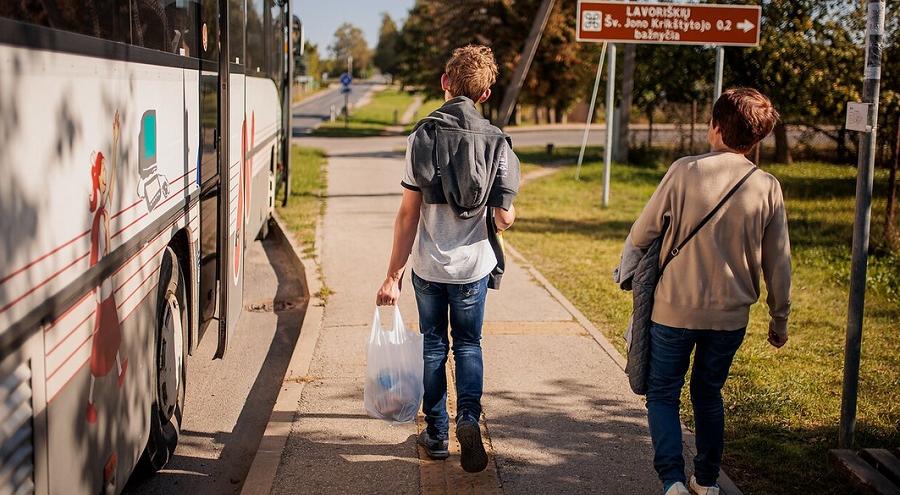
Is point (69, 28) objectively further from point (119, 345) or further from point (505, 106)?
point (505, 106)

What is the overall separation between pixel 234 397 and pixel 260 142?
3.27 m

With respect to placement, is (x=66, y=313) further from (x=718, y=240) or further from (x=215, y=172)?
(x=215, y=172)

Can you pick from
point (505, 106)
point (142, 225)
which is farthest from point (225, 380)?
point (505, 106)

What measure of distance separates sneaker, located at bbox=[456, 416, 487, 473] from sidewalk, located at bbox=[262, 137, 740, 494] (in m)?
0.08

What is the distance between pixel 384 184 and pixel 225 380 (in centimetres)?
1208

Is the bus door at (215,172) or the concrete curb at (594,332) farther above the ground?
the bus door at (215,172)

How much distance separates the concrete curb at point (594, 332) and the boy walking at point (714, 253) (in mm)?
576

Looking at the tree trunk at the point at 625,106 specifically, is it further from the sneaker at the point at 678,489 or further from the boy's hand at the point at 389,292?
the sneaker at the point at 678,489

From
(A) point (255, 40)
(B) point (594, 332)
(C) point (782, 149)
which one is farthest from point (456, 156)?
(C) point (782, 149)

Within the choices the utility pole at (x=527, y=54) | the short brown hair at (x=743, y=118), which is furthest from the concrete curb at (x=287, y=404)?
the utility pole at (x=527, y=54)

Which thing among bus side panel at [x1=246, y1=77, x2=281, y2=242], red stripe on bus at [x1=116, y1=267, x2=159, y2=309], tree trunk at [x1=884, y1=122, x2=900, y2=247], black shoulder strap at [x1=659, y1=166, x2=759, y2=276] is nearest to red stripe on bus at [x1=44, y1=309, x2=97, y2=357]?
red stripe on bus at [x1=116, y1=267, x2=159, y2=309]

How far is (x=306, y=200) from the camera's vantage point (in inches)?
625

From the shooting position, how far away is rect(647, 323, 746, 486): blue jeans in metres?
4.17

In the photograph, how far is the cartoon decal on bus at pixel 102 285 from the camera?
327 centimetres
